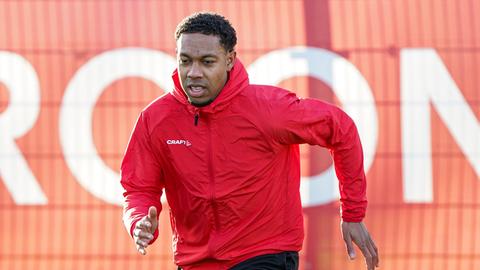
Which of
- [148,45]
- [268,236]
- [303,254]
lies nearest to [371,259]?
[268,236]

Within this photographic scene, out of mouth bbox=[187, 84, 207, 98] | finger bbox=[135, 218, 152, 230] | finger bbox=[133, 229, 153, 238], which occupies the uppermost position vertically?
mouth bbox=[187, 84, 207, 98]

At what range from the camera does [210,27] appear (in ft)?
19.0

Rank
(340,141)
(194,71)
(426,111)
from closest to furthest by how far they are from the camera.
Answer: (194,71), (340,141), (426,111)

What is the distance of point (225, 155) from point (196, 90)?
0.32 metres

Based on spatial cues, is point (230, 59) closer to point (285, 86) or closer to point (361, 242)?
point (361, 242)

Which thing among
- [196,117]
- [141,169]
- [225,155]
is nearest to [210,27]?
[196,117]

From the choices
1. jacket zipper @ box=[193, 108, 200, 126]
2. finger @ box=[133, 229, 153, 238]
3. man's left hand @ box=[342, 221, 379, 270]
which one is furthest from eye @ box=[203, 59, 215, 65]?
man's left hand @ box=[342, 221, 379, 270]

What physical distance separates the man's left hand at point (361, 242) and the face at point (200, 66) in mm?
869

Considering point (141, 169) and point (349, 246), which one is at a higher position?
point (141, 169)

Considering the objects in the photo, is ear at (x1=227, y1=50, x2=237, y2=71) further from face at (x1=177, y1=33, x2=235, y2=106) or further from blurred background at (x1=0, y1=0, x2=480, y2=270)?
blurred background at (x1=0, y1=0, x2=480, y2=270)

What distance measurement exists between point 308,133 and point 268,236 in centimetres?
49

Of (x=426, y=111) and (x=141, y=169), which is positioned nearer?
(x=141, y=169)

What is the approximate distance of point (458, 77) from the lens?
790 cm

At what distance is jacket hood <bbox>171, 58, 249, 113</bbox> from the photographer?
5758 millimetres
